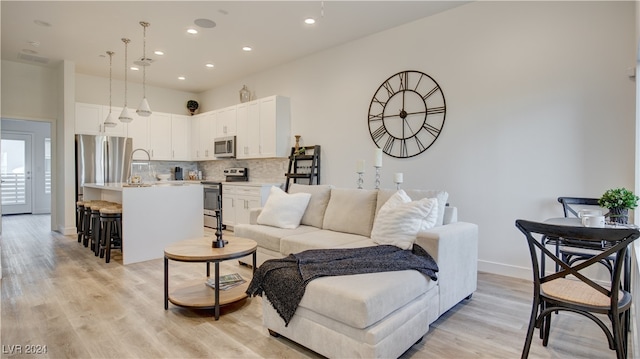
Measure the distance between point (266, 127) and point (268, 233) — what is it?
2.82 meters

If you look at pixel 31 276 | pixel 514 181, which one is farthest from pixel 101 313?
pixel 514 181

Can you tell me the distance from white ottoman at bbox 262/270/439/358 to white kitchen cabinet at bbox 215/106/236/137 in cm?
494

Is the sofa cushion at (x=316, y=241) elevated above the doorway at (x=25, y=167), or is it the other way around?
the doorway at (x=25, y=167)

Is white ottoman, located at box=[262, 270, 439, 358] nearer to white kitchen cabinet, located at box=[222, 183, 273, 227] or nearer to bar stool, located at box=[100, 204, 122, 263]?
bar stool, located at box=[100, 204, 122, 263]

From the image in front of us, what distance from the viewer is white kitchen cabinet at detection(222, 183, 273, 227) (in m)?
5.68

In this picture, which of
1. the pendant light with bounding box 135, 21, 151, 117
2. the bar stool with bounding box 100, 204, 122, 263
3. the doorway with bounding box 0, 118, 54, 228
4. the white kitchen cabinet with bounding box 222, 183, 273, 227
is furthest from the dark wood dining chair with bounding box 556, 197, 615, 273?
the doorway with bounding box 0, 118, 54, 228

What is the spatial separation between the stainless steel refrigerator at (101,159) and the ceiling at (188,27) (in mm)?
1300

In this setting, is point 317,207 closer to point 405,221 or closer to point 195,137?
point 405,221

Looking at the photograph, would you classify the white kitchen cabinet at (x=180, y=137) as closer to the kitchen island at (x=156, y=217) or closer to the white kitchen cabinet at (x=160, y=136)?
the white kitchen cabinet at (x=160, y=136)

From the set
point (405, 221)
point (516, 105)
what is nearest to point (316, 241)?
point (405, 221)

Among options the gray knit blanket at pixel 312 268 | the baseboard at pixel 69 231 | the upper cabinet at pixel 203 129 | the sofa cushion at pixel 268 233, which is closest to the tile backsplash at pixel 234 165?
the upper cabinet at pixel 203 129

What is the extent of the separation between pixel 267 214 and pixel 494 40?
9.98 ft

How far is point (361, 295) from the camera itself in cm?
183

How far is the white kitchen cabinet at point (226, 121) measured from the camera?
666cm
